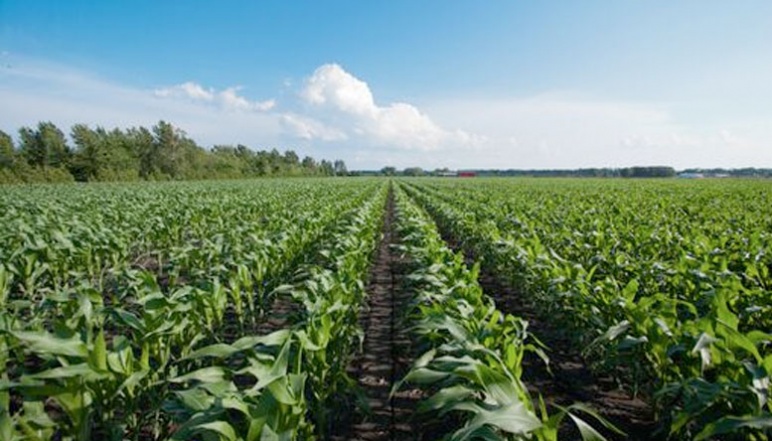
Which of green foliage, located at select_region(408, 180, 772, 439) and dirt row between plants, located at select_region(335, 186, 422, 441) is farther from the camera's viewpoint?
dirt row between plants, located at select_region(335, 186, 422, 441)

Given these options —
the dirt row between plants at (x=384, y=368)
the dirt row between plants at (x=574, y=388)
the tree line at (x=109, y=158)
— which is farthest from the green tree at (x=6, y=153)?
the dirt row between plants at (x=574, y=388)

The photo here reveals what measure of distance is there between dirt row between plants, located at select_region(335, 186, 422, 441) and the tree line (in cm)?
4778

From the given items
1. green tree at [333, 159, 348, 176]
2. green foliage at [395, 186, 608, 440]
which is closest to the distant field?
green foliage at [395, 186, 608, 440]

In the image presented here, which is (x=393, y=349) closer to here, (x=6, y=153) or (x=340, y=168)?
(x=6, y=153)

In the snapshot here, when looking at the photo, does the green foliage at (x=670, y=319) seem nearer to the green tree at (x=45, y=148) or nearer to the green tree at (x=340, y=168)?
the green tree at (x=45, y=148)

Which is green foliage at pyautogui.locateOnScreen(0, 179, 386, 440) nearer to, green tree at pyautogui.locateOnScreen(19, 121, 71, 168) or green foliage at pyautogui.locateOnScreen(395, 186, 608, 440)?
green foliage at pyautogui.locateOnScreen(395, 186, 608, 440)

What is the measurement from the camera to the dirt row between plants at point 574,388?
3.26m

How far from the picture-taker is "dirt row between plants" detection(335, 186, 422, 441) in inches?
128

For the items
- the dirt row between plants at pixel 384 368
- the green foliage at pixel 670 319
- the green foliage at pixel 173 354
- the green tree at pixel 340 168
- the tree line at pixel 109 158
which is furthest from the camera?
the green tree at pixel 340 168

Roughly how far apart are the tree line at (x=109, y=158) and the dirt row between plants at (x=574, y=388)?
50.3 metres

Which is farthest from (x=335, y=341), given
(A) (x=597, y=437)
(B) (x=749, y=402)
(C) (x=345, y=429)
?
(B) (x=749, y=402)

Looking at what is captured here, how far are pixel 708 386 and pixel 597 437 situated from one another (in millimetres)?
757

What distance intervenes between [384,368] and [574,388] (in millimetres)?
1720

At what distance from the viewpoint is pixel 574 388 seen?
12.8 feet
